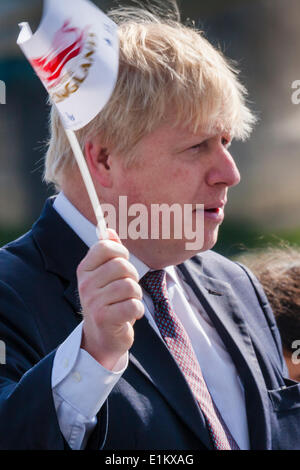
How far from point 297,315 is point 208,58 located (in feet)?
3.86

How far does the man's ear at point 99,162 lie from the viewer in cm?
148

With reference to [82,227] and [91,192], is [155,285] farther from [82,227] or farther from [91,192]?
[91,192]

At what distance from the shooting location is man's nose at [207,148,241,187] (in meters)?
1.48

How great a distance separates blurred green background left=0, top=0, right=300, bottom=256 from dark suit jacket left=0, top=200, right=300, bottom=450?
1.58 metres

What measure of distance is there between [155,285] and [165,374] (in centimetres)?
23

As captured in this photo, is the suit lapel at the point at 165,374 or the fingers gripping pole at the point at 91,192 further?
the suit lapel at the point at 165,374

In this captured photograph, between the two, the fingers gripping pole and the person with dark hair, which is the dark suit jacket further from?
the person with dark hair

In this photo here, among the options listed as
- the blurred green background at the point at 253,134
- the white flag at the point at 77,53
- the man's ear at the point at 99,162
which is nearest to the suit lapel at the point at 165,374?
the man's ear at the point at 99,162

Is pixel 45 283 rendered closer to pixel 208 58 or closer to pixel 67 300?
pixel 67 300

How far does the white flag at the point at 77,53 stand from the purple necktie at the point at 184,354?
1.58 feet

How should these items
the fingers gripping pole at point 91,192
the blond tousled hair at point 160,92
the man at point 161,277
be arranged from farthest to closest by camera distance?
the blond tousled hair at point 160,92 → the man at point 161,277 → the fingers gripping pole at point 91,192

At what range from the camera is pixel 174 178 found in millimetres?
1459

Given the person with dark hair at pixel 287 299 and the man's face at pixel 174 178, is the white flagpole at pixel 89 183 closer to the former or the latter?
the man's face at pixel 174 178

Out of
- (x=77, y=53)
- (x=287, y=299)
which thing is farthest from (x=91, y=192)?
(x=287, y=299)
